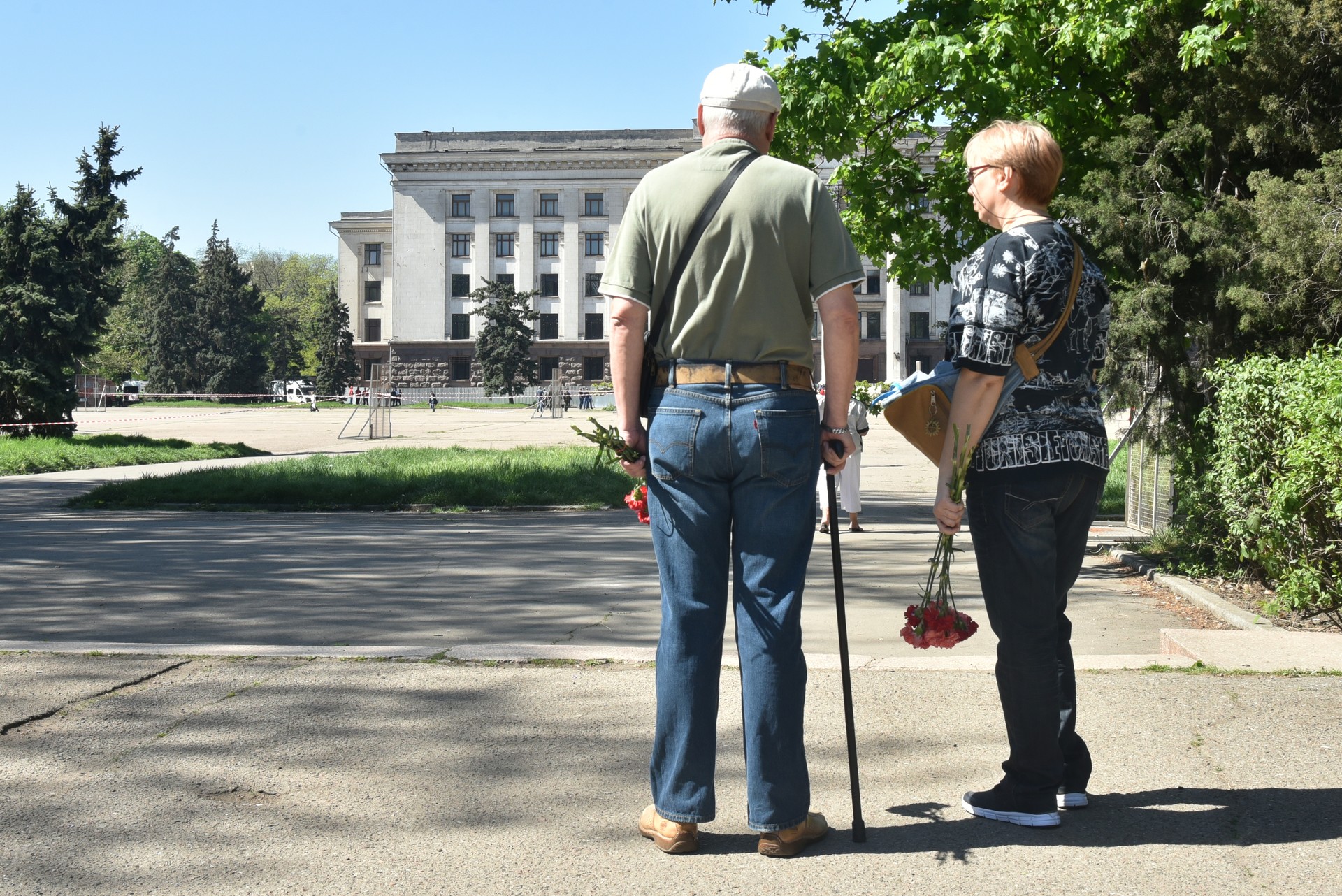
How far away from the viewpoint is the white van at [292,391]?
83062mm

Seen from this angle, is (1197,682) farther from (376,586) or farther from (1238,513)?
(376,586)

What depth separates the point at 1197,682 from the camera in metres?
5.14

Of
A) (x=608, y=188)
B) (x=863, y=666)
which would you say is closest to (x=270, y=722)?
(x=863, y=666)

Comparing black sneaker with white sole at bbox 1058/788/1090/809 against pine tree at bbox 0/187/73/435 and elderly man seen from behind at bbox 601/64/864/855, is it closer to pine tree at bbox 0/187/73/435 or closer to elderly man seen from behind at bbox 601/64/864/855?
elderly man seen from behind at bbox 601/64/864/855

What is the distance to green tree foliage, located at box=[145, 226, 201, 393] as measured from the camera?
269 ft

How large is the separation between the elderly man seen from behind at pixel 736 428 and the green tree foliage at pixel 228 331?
8296 centimetres

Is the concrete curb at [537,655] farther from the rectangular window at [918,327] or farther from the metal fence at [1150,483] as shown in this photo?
the rectangular window at [918,327]

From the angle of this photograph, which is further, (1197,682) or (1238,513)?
(1238,513)

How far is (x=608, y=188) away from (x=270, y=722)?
83.6 m

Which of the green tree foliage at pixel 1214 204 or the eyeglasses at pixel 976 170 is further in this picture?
the green tree foliage at pixel 1214 204

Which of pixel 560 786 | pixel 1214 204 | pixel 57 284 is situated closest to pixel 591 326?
pixel 57 284

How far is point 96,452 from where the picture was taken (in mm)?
24688

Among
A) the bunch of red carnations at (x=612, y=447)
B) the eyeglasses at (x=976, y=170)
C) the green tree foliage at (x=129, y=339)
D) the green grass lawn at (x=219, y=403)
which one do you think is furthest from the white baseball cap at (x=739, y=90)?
the green tree foliage at (x=129, y=339)

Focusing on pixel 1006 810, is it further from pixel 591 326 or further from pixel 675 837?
pixel 591 326
